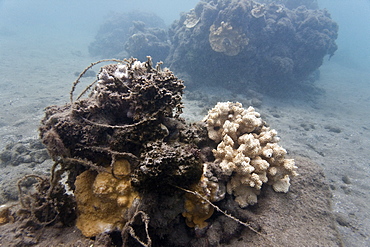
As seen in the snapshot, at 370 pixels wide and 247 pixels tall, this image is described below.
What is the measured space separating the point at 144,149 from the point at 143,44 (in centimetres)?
1930

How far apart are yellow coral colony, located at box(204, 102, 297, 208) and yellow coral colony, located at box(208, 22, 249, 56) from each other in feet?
35.3

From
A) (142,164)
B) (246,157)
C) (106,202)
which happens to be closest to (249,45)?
(246,157)

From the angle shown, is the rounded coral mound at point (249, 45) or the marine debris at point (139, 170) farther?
the rounded coral mound at point (249, 45)

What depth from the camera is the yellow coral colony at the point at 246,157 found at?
2895 millimetres

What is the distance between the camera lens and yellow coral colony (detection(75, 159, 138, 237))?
2.43 metres

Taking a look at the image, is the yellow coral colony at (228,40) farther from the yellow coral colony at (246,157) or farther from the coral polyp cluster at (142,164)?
the coral polyp cluster at (142,164)

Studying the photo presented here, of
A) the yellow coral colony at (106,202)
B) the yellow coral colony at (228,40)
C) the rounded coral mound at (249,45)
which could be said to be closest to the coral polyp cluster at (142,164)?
the yellow coral colony at (106,202)

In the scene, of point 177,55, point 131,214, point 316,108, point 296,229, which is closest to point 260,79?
point 316,108

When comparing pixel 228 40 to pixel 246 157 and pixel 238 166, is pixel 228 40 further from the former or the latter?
pixel 238 166

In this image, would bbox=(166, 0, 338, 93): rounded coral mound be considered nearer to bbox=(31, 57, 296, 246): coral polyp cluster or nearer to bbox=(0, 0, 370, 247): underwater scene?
bbox=(0, 0, 370, 247): underwater scene

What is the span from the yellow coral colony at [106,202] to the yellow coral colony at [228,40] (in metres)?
12.5

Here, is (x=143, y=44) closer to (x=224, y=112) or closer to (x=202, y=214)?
(x=224, y=112)

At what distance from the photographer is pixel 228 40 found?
42.4 ft

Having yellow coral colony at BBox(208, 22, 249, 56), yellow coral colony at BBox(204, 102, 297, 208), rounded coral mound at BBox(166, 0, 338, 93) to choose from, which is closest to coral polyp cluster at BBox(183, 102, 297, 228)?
yellow coral colony at BBox(204, 102, 297, 208)
